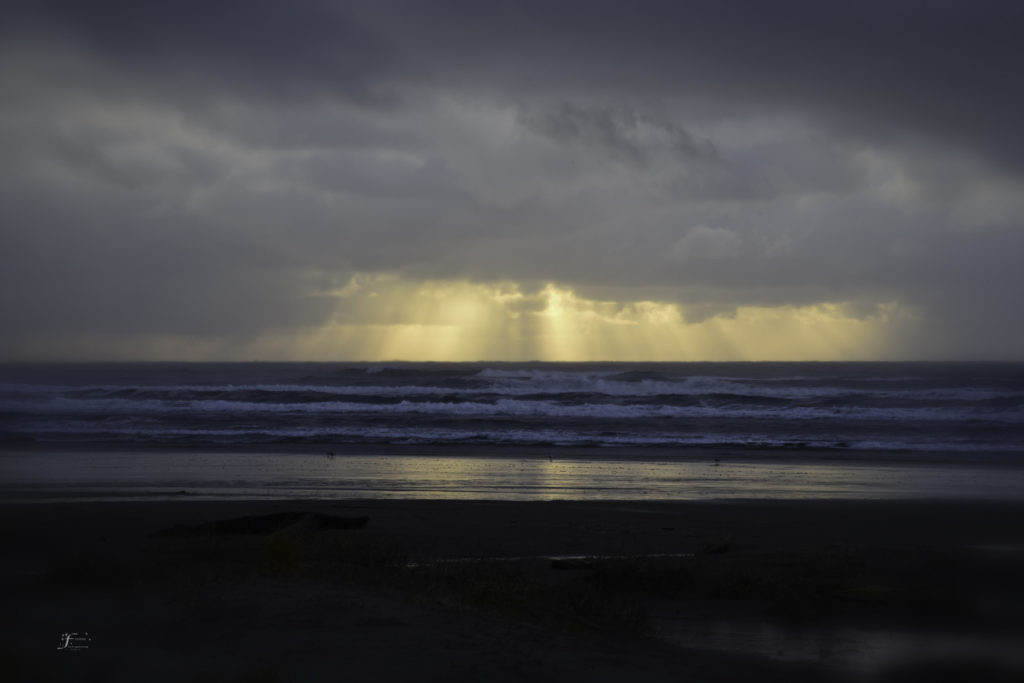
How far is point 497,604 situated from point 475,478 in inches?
492

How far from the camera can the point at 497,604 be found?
704cm

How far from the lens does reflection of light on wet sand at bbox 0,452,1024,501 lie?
16.8 metres

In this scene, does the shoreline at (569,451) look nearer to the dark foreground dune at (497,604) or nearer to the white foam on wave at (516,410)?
the white foam on wave at (516,410)

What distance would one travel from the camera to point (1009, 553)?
11062mm

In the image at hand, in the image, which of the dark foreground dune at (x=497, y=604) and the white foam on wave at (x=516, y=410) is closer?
the dark foreground dune at (x=497, y=604)

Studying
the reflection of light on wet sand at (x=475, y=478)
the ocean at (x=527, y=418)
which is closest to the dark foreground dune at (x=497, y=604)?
the reflection of light on wet sand at (x=475, y=478)

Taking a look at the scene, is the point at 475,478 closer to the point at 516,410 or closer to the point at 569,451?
the point at 569,451

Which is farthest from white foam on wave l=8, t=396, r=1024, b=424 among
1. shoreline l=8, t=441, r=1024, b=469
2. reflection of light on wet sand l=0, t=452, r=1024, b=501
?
reflection of light on wet sand l=0, t=452, r=1024, b=501

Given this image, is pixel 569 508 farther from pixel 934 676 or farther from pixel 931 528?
pixel 934 676

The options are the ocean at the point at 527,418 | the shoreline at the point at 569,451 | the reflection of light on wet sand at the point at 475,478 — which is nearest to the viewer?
the reflection of light on wet sand at the point at 475,478

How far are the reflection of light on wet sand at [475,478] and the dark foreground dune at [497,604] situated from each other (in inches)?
165

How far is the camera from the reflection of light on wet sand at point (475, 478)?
16.8 m

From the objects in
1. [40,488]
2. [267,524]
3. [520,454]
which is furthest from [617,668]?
[520,454]

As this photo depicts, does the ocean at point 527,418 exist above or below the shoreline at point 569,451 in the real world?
above
